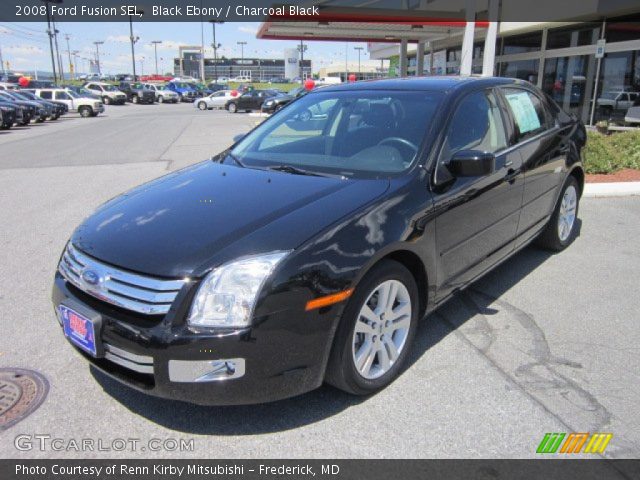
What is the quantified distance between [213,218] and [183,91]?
57456mm

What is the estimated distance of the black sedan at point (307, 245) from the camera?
8.04 feet

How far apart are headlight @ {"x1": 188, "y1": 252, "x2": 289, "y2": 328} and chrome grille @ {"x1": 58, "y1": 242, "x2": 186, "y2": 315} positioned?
0.12 m

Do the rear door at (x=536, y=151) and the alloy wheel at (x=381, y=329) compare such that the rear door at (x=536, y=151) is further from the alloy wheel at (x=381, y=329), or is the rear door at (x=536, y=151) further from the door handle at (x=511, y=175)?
the alloy wheel at (x=381, y=329)

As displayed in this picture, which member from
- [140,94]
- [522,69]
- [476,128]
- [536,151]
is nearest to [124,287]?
[476,128]

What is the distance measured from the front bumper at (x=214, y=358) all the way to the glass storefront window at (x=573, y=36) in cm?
1830

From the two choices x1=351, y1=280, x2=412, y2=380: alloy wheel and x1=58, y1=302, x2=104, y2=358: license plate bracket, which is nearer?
x1=58, y1=302, x2=104, y2=358: license plate bracket

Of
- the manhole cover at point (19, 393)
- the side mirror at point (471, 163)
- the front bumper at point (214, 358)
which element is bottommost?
the manhole cover at point (19, 393)

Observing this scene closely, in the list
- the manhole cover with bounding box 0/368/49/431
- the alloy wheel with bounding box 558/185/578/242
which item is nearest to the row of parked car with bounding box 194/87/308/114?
the alloy wheel with bounding box 558/185/578/242

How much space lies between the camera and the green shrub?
911cm

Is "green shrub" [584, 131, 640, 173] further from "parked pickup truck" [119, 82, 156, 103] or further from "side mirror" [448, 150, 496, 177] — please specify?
"parked pickup truck" [119, 82, 156, 103]

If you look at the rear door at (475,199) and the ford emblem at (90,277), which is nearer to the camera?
the ford emblem at (90,277)

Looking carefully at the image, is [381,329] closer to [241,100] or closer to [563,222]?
[563,222]

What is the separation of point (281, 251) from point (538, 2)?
770 inches

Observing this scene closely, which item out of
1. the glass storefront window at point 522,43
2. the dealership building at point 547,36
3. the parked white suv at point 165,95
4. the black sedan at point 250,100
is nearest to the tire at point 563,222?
the dealership building at point 547,36
